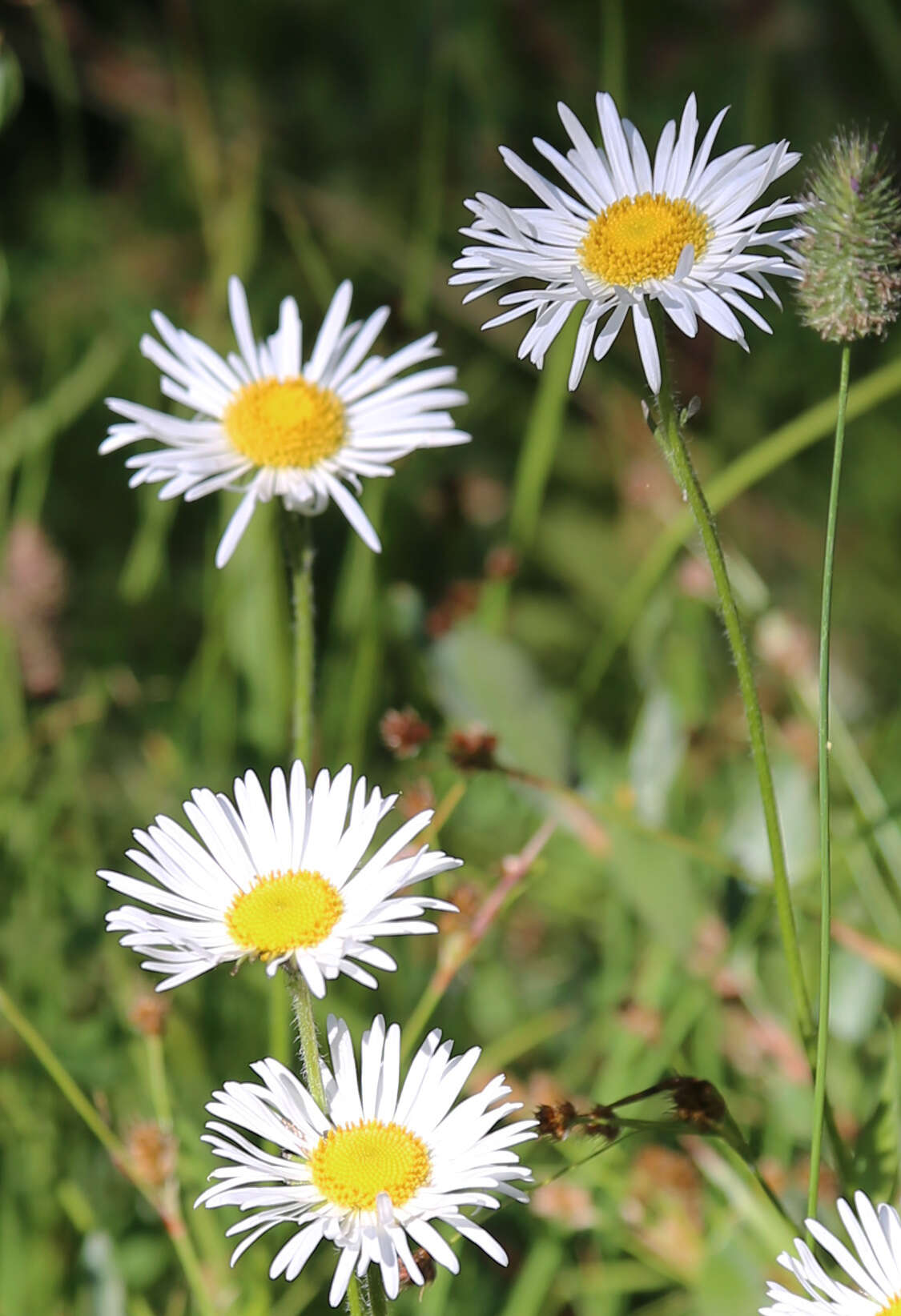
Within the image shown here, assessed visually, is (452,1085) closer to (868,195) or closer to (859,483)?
(868,195)

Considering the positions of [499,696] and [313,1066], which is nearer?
[313,1066]

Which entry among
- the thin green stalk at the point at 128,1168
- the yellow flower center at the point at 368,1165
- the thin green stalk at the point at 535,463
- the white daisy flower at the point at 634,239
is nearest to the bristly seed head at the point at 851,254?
the white daisy flower at the point at 634,239

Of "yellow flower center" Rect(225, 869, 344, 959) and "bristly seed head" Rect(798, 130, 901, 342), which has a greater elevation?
"bristly seed head" Rect(798, 130, 901, 342)

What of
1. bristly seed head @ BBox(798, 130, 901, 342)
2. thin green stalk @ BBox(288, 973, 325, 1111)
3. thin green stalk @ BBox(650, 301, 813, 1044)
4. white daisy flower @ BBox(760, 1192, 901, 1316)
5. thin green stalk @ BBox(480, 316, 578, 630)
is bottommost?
white daisy flower @ BBox(760, 1192, 901, 1316)

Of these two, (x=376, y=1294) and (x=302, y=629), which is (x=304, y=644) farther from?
(x=376, y=1294)

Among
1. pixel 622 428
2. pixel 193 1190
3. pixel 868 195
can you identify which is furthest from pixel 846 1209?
pixel 622 428

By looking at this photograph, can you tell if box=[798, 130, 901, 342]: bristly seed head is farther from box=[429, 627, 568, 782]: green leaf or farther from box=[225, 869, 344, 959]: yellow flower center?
box=[429, 627, 568, 782]: green leaf

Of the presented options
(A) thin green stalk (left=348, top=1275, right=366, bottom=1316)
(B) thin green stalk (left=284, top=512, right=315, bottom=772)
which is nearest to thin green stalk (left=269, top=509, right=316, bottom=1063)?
(B) thin green stalk (left=284, top=512, right=315, bottom=772)

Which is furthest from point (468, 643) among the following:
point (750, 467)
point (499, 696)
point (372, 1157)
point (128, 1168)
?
point (372, 1157)
